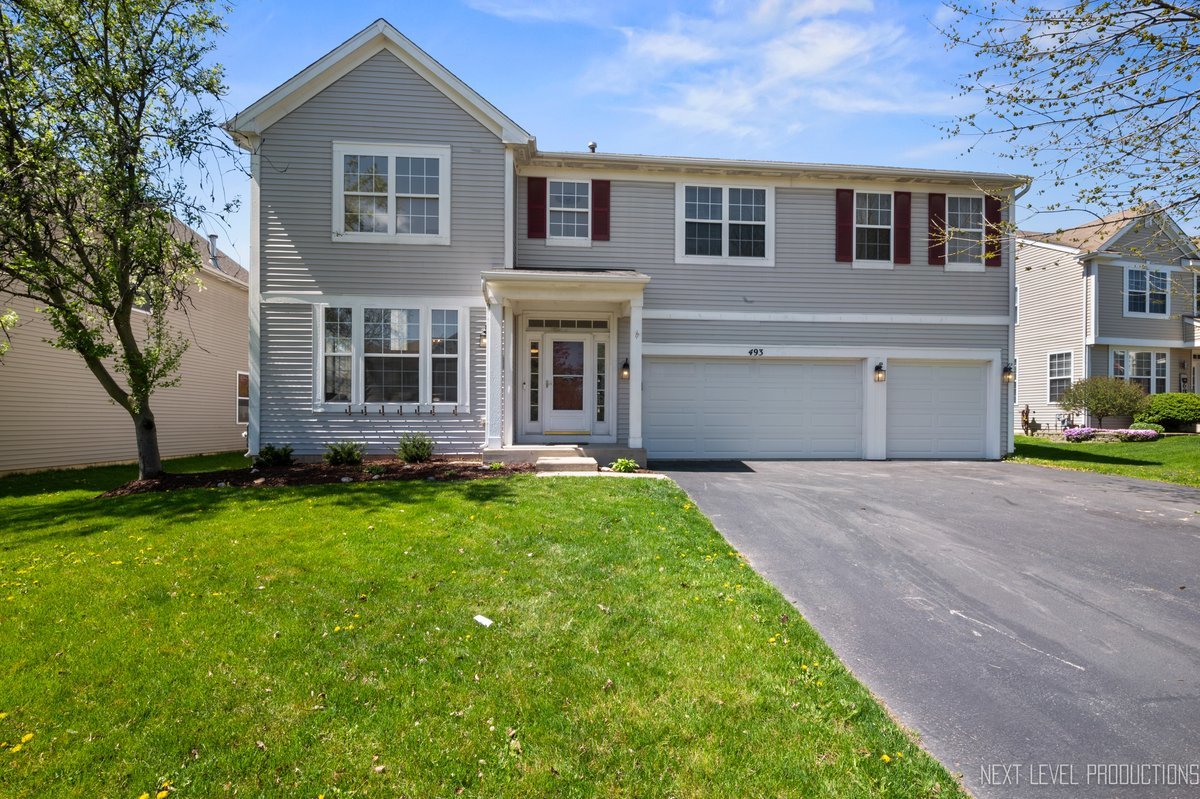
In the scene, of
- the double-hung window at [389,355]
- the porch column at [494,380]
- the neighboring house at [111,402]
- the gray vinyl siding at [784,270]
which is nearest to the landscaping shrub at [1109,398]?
the gray vinyl siding at [784,270]

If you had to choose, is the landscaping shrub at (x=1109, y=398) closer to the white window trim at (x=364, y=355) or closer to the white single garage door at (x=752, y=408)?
the white single garage door at (x=752, y=408)

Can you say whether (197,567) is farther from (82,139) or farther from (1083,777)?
(82,139)

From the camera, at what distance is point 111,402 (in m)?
14.2

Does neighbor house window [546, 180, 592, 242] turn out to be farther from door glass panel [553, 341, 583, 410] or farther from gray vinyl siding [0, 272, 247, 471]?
gray vinyl siding [0, 272, 247, 471]

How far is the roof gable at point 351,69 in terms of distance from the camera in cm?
1088

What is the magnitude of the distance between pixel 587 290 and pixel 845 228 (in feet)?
20.0

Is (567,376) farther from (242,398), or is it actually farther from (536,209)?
(242,398)

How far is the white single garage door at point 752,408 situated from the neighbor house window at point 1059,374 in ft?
43.9

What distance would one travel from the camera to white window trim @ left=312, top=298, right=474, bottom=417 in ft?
36.6

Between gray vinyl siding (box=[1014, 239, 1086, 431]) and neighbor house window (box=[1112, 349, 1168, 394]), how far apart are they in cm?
138

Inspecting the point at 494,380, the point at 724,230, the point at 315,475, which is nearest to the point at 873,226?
the point at 724,230

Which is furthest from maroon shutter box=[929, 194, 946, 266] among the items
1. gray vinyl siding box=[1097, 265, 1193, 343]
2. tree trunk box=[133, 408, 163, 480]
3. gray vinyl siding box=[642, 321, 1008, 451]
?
tree trunk box=[133, 408, 163, 480]

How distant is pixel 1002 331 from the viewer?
12.9 metres

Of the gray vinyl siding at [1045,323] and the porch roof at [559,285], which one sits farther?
the gray vinyl siding at [1045,323]
